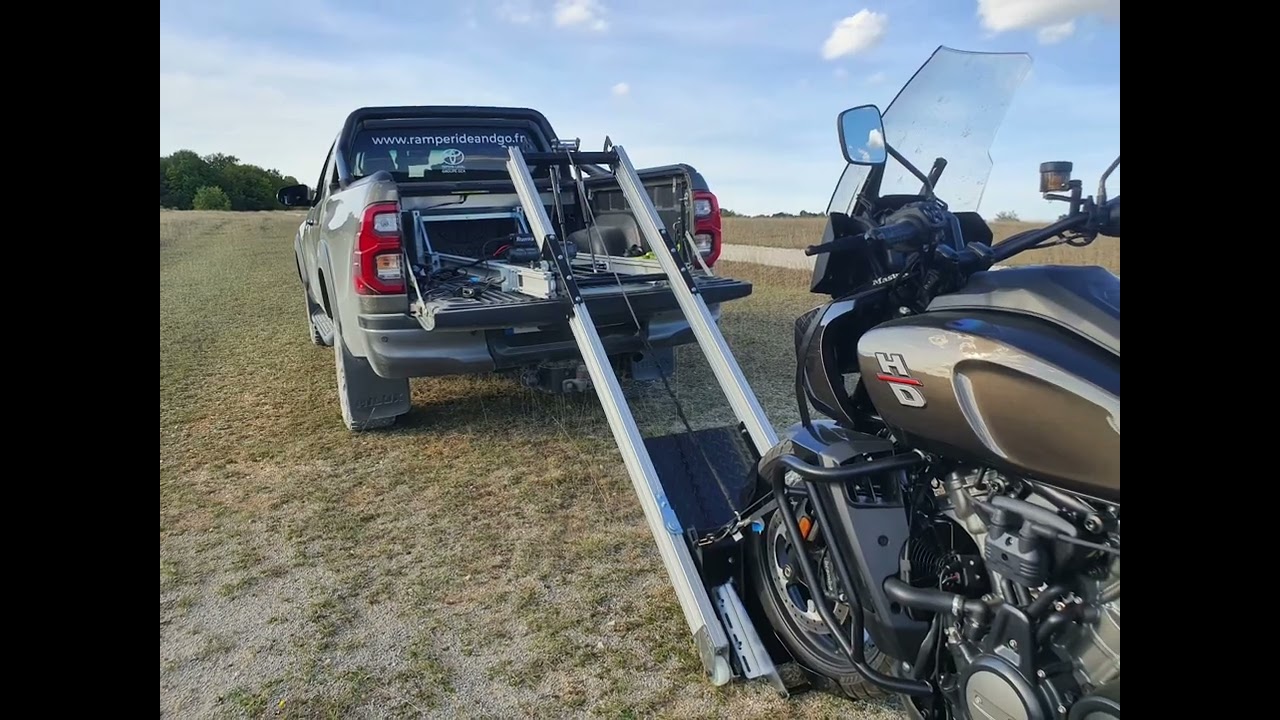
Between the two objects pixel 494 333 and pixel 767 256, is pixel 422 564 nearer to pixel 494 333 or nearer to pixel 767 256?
pixel 494 333

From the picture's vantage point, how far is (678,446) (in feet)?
10.7

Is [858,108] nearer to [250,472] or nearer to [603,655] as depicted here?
[603,655]

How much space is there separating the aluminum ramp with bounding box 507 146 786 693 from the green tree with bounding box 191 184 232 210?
1618 inches

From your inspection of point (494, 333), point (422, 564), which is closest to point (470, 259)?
point (494, 333)

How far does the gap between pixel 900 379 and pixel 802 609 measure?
92 cm

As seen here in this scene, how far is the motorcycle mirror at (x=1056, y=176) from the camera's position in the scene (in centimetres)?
159

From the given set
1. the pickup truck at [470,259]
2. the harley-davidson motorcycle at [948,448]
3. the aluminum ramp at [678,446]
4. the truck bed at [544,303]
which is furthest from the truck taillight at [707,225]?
the harley-davidson motorcycle at [948,448]

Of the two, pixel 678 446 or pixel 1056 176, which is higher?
pixel 1056 176

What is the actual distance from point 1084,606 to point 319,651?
7.69 feet

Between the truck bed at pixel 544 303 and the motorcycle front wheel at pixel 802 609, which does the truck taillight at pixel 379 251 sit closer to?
the truck bed at pixel 544 303

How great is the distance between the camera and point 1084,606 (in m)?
1.59

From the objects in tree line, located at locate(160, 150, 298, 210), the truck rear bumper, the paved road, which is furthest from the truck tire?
tree line, located at locate(160, 150, 298, 210)

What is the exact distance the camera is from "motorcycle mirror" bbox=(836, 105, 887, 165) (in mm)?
1939
